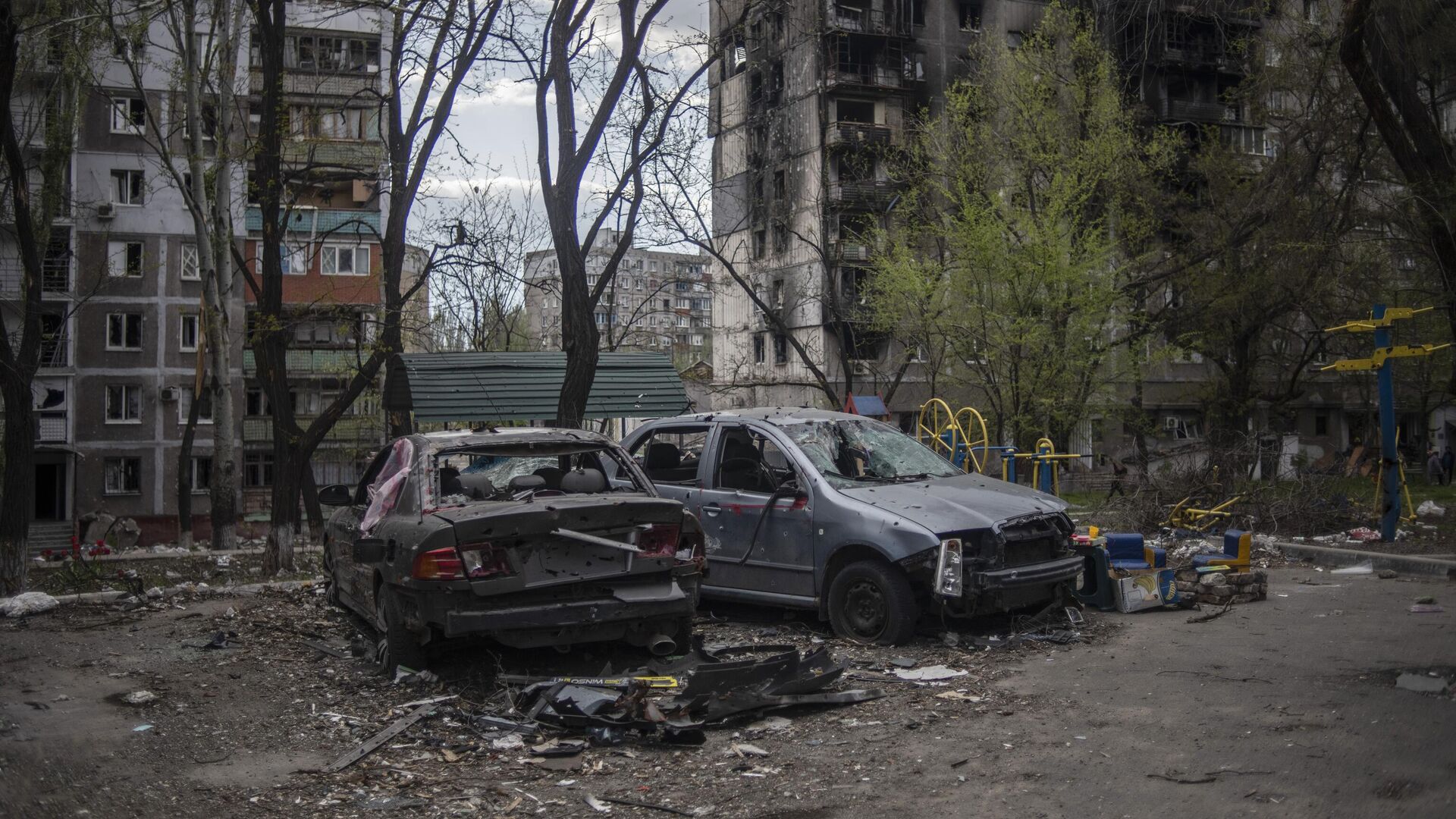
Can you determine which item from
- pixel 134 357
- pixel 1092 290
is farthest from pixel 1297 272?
pixel 134 357

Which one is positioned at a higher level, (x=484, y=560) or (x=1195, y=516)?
(x=484, y=560)

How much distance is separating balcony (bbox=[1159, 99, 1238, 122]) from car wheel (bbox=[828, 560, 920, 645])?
48.1 meters

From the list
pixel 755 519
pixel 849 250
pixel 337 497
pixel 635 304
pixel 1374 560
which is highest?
pixel 635 304

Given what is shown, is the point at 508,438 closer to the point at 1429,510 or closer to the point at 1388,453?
the point at 1388,453

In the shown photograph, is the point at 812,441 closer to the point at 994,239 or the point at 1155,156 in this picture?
the point at 994,239

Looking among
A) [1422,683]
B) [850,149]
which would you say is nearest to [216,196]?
[1422,683]

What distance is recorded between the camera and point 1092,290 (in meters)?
26.9

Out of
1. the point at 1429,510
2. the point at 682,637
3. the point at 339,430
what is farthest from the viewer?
the point at 339,430

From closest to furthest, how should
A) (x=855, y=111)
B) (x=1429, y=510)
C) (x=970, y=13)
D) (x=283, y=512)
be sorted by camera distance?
(x=283, y=512) < (x=1429, y=510) < (x=855, y=111) < (x=970, y=13)

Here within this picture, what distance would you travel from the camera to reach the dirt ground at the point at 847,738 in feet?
16.8

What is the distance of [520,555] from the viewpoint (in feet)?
23.4

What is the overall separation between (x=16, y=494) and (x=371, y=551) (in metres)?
8.00

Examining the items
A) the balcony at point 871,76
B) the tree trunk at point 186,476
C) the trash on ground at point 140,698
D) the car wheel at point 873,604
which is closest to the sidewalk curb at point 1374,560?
the car wheel at point 873,604

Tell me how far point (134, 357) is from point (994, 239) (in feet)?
108
